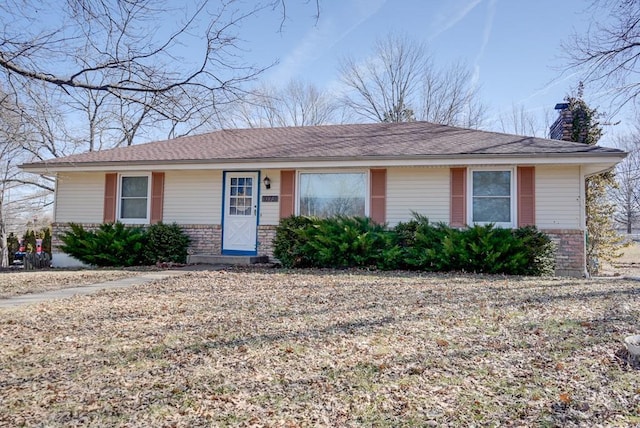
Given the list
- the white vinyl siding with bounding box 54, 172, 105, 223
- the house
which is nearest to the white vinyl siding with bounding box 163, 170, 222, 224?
the house

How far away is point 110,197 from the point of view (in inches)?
456

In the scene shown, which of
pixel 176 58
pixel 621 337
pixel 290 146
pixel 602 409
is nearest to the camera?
pixel 602 409

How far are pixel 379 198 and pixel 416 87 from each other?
1862 centimetres

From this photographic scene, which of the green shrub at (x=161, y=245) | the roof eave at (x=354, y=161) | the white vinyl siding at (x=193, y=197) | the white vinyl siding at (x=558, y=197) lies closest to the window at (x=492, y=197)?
the white vinyl siding at (x=558, y=197)

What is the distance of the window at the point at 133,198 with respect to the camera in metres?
11.5

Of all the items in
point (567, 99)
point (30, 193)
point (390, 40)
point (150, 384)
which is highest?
point (390, 40)

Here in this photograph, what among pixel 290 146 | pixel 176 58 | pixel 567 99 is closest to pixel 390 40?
pixel 567 99

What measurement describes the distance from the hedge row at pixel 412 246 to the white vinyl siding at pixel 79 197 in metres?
5.44

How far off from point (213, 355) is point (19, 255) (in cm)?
1550

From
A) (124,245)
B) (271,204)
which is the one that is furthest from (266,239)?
(124,245)

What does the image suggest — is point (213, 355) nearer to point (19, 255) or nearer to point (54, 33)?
point (54, 33)

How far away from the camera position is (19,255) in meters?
15.5

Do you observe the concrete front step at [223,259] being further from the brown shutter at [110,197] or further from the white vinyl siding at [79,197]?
the white vinyl siding at [79,197]

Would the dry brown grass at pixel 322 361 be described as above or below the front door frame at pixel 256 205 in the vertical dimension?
below
